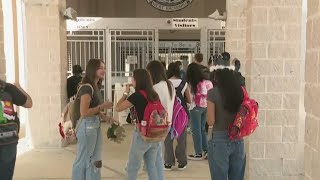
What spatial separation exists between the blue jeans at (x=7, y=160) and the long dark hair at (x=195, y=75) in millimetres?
3634

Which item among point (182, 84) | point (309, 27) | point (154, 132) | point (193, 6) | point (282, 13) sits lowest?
point (154, 132)

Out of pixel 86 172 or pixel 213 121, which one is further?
pixel 86 172

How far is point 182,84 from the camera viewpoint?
5.99 meters

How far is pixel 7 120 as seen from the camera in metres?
3.36

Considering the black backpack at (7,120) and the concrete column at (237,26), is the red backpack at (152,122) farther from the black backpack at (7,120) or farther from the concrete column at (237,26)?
the concrete column at (237,26)

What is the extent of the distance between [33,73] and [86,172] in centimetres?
368

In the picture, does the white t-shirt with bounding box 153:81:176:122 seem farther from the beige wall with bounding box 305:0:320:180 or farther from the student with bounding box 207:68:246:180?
the beige wall with bounding box 305:0:320:180

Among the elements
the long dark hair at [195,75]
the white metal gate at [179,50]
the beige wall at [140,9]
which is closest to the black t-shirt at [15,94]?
the long dark hair at [195,75]

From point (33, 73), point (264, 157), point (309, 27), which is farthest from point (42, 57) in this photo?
point (309, 27)

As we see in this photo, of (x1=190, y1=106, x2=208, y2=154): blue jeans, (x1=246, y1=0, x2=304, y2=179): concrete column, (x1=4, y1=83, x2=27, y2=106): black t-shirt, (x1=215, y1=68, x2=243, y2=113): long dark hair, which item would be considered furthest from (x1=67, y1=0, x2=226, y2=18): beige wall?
(x1=4, y1=83, x2=27, y2=106): black t-shirt

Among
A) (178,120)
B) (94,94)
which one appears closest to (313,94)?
(94,94)

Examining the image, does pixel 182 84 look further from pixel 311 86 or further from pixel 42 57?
pixel 311 86

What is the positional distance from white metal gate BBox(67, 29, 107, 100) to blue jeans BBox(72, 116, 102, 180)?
6473 millimetres

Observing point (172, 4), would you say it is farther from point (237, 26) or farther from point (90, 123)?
point (90, 123)
